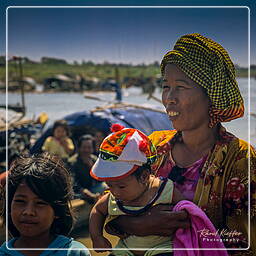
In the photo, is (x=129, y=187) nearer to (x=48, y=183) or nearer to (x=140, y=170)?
(x=140, y=170)

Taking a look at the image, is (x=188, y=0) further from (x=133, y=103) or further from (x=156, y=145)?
(x=133, y=103)

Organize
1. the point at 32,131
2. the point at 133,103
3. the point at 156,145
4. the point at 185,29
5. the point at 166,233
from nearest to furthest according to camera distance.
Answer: the point at 166,233 → the point at 156,145 → the point at 185,29 → the point at 133,103 → the point at 32,131

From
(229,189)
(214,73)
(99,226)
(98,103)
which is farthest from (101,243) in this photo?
(98,103)

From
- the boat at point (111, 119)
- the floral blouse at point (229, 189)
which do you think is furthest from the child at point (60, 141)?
the floral blouse at point (229, 189)

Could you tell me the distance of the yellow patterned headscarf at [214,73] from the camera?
156cm

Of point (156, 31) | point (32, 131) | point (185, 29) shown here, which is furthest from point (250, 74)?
point (32, 131)

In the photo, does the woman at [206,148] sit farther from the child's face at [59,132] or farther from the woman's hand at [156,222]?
the child's face at [59,132]

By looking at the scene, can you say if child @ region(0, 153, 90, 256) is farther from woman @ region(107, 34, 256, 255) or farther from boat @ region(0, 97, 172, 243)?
boat @ region(0, 97, 172, 243)

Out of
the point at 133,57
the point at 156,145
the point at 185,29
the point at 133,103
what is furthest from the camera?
the point at 133,103

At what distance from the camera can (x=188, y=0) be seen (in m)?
1.83

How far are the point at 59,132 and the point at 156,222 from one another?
3167 millimetres

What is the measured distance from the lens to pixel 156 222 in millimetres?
1581

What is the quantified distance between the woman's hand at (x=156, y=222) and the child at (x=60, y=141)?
2.31 m

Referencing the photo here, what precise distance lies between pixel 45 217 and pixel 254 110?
1.00m
